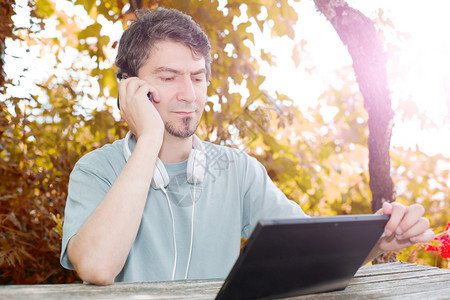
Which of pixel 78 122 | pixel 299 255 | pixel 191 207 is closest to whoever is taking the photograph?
pixel 299 255

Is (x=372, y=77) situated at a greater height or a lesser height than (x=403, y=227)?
greater

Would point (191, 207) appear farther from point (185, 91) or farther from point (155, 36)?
point (155, 36)

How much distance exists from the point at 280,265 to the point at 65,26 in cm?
304

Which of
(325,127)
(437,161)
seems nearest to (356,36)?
(325,127)

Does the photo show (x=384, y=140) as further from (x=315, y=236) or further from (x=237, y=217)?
(x=315, y=236)

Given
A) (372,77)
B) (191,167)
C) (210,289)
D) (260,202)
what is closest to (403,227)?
(210,289)

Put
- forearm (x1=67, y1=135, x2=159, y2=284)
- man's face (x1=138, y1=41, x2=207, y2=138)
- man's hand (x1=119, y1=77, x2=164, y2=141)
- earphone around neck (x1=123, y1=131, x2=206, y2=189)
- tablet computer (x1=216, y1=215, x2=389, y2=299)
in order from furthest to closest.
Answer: man's face (x1=138, y1=41, x2=207, y2=138) < earphone around neck (x1=123, y1=131, x2=206, y2=189) < man's hand (x1=119, y1=77, x2=164, y2=141) < forearm (x1=67, y1=135, x2=159, y2=284) < tablet computer (x1=216, y1=215, x2=389, y2=299)

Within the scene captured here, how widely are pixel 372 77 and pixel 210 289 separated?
1871mm

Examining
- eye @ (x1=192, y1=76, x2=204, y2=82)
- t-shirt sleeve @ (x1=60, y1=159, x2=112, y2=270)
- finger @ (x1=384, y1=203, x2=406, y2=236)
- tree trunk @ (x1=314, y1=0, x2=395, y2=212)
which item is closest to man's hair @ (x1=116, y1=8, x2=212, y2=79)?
eye @ (x1=192, y1=76, x2=204, y2=82)

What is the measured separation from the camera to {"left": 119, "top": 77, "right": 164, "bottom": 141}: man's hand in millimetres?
1552

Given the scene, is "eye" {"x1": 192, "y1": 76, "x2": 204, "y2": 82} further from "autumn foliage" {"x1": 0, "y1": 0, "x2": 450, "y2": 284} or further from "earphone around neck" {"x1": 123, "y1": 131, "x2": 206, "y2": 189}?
"autumn foliage" {"x1": 0, "y1": 0, "x2": 450, "y2": 284}

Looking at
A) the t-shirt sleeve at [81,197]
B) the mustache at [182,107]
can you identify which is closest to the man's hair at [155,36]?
the mustache at [182,107]

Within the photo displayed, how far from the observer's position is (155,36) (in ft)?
6.25

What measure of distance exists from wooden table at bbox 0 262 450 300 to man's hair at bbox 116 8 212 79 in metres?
1.11
